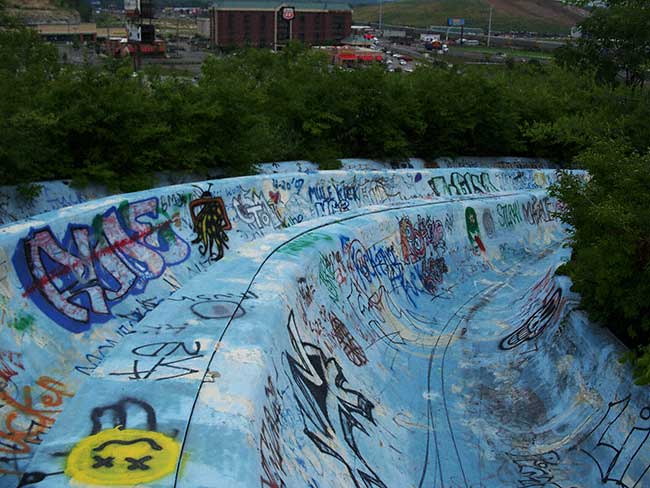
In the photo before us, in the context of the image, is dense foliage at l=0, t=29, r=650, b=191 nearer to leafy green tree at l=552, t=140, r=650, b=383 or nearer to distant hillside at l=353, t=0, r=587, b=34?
leafy green tree at l=552, t=140, r=650, b=383

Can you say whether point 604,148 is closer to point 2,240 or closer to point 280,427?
point 280,427

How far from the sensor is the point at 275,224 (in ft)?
56.2

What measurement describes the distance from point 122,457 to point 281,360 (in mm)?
3104

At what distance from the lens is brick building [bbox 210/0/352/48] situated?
113188 mm

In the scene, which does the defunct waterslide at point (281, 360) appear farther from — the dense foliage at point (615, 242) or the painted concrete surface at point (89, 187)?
the painted concrete surface at point (89, 187)

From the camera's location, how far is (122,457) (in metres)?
6.18

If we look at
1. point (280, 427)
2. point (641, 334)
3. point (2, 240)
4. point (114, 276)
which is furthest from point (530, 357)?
point (2, 240)

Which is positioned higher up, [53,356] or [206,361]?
[206,361]

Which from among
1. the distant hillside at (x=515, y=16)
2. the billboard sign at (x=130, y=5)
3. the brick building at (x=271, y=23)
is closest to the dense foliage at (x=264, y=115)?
the billboard sign at (x=130, y=5)

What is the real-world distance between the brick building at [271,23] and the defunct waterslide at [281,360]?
98500 millimetres

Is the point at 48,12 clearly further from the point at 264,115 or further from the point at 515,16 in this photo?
the point at 515,16

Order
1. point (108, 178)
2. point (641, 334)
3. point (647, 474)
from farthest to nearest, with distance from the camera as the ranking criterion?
point (108, 178)
point (641, 334)
point (647, 474)

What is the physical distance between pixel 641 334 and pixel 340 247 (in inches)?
233

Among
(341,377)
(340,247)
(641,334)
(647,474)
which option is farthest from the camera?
(340,247)
